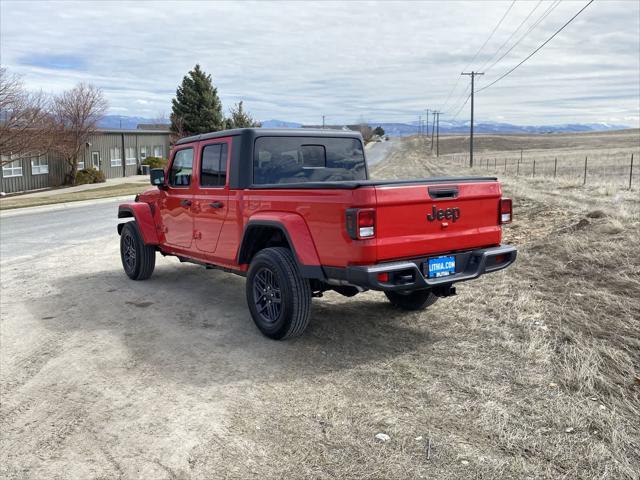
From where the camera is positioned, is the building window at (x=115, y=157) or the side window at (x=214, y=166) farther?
the building window at (x=115, y=157)

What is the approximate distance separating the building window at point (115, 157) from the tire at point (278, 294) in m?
41.1

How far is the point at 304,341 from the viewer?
561 cm

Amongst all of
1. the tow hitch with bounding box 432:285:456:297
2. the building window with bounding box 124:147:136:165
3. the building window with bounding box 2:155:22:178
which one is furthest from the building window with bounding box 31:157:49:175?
the tow hitch with bounding box 432:285:456:297

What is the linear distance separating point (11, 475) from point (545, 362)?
392 cm

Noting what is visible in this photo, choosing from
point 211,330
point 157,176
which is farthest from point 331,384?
point 157,176

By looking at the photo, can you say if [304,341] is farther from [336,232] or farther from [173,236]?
[173,236]

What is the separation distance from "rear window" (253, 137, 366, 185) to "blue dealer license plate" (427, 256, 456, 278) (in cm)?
188

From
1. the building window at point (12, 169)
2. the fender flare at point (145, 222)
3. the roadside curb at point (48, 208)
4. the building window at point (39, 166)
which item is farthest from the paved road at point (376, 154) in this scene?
A: the fender flare at point (145, 222)

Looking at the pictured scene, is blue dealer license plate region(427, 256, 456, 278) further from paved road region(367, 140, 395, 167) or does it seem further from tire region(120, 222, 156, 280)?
paved road region(367, 140, 395, 167)

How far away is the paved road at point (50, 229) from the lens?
38.0 ft

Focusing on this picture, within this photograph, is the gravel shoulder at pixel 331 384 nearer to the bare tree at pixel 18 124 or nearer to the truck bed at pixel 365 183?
the truck bed at pixel 365 183

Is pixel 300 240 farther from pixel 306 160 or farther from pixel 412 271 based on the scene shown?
pixel 306 160

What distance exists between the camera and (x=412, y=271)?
4.87 m

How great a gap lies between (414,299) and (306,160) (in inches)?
75.9
